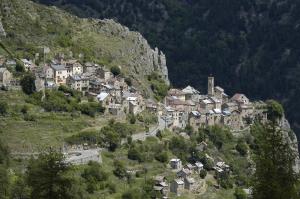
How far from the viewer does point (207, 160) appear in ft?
261

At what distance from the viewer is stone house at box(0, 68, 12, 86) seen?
77.8 metres

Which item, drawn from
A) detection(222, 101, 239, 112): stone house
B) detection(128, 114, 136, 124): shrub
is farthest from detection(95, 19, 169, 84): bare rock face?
detection(128, 114, 136, 124): shrub

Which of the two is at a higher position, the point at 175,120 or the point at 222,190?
the point at 175,120

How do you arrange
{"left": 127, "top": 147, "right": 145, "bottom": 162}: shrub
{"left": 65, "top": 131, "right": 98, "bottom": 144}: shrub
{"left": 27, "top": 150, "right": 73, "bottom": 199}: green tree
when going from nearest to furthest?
{"left": 27, "top": 150, "right": 73, "bottom": 199}: green tree, {"left": 65, "top": 131, "right": 98, "bottom": 144}: shrub, {"left": 127, "top": 147, "right": 145, "bottom": 162}: shrub

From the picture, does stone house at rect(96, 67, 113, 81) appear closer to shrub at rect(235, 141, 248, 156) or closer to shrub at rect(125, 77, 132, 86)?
shrub at rect(125, 77, 132, 86)

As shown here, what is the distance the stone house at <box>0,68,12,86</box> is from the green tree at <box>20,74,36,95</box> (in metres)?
1.49

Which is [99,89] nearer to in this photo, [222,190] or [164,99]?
[164,99]

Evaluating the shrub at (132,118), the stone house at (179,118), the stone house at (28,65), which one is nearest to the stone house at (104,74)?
the stone house at (28,65)

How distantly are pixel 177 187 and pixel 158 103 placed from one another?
834 inches

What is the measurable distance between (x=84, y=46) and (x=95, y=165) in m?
30.0

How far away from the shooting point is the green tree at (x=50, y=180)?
107ft

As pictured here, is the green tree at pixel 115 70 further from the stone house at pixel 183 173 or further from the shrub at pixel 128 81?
the stone house at pixel 183 173

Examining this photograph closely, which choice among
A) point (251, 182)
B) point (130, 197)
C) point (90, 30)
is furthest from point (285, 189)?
point (90, 30)

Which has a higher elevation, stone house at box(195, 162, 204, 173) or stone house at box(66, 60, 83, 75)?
stone house at box(66, 60, 83, 75)
